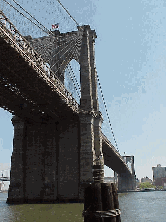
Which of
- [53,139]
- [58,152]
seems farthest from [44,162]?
[53,139]

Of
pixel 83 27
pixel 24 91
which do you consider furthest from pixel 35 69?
pixel 83 27

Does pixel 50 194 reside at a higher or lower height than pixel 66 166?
lower

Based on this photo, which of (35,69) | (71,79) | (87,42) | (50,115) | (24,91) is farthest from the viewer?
(71,79)

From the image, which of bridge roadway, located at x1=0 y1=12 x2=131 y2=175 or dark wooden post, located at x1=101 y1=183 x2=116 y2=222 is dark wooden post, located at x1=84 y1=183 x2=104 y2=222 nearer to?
dark wooden post, located at x1=101 y1=183 x2=116 y2=222

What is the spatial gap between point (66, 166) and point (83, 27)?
72.8ft

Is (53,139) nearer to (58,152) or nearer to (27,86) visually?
(58,152)

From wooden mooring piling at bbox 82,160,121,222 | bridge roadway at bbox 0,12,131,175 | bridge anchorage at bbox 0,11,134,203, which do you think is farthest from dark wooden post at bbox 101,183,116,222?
bridge anchorage at bbox 0,11,134,203

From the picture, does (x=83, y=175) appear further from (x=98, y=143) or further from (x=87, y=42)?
(x=87, y=42)

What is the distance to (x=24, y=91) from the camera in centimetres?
2812

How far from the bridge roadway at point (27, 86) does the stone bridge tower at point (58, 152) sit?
5.25 ft

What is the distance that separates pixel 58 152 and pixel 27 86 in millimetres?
11568

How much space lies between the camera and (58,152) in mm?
34688

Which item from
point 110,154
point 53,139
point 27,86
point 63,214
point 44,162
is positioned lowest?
point 63,214

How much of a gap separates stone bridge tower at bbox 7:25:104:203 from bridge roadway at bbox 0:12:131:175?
1601mm
